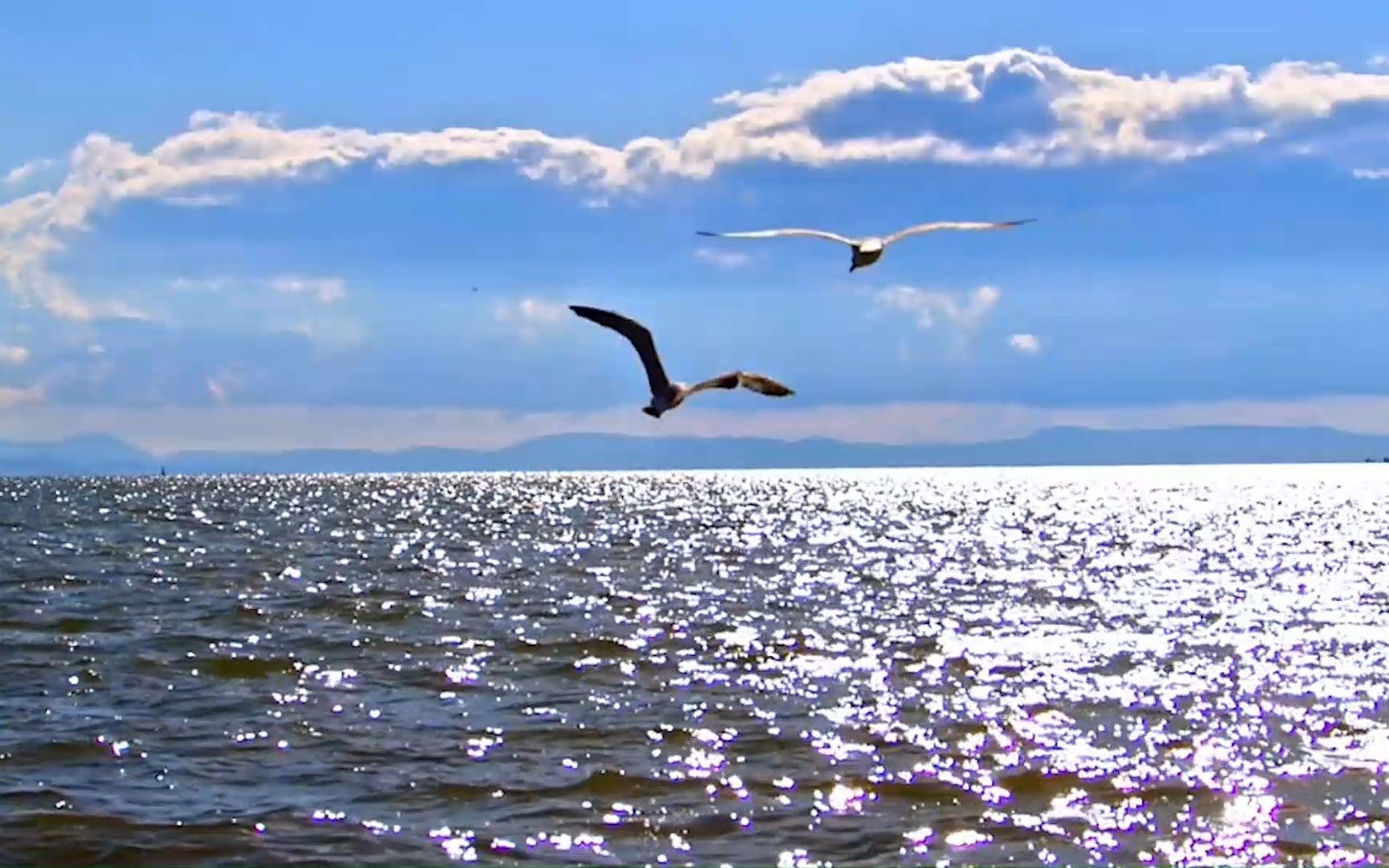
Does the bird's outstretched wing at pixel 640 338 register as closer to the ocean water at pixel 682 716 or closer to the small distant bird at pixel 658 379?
the small distant bird at pixel 658 379

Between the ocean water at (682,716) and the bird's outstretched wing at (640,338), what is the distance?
14.8 feet

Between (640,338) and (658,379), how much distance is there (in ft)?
1.98

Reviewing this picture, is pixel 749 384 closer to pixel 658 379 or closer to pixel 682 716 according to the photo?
pixel 658 379

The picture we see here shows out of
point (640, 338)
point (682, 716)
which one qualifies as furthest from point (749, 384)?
point (682, 716)

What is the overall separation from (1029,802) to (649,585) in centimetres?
2786

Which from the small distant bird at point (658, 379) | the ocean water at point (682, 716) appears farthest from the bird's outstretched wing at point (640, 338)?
the ocean water at point (682, 716)

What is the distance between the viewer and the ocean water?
1652 cm

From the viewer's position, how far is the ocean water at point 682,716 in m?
16.5

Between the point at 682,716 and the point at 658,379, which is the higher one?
the point at 658,379

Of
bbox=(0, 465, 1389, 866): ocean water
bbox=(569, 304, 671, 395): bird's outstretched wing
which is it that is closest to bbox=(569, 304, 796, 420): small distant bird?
bbox=(569, 304, 671, 395): bird's outstretched wing

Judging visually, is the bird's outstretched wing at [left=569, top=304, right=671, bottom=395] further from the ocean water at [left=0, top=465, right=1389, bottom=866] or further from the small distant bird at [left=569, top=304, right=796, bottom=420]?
the ocean water at [left=0, top=465, right=1389, bottom=866]

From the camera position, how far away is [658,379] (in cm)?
1596

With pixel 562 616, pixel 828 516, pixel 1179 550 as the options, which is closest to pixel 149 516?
pixel 828 516

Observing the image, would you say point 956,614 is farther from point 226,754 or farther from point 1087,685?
point 226,754
